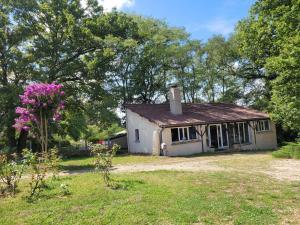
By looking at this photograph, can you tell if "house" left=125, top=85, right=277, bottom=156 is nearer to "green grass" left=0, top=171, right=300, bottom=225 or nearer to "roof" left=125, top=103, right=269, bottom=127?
"roof" left=125, top=103, right=269, bottom=127

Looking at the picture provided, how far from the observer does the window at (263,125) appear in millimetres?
29923

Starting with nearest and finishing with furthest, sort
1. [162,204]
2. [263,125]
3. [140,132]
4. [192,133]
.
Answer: [162,204]
[192,133]
[140,132]
[263,125]

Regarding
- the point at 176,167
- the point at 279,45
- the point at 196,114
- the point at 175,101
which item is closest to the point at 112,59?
the point at 175,101

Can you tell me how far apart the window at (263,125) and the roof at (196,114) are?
547 mm

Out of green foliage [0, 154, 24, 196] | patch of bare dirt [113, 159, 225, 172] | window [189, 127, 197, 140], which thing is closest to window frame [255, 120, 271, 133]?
window [189, 127, 197, 140]

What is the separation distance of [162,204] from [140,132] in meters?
19.2

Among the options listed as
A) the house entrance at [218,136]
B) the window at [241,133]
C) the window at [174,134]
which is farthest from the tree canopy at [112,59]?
the window at [174,134]

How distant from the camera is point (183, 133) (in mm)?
25578

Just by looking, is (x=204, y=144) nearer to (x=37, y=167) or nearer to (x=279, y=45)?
(x=279, y=45)

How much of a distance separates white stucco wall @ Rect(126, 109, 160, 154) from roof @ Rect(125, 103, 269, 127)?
1.58ft

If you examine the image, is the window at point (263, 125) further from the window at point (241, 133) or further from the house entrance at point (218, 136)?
the house entrance at point (218, 136)

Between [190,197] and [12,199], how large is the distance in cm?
461

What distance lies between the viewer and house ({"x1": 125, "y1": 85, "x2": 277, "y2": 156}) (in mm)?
24984

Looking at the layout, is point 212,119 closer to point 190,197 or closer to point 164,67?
point 164,67
